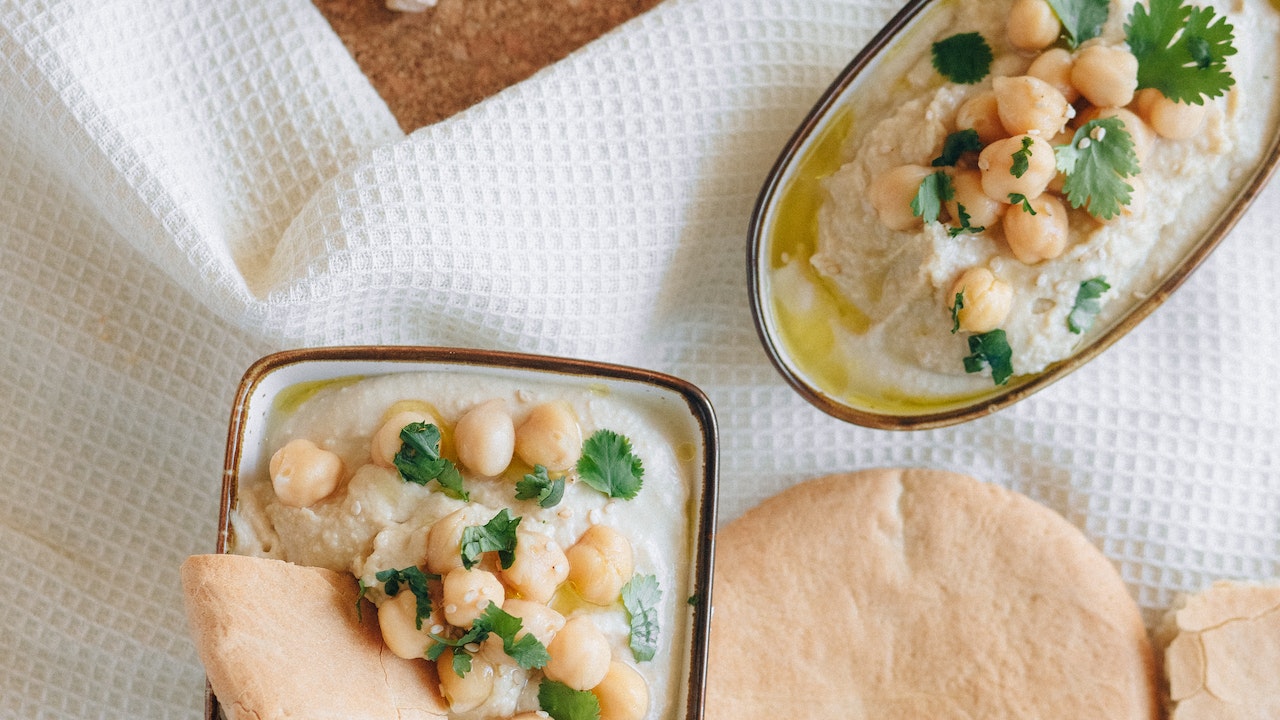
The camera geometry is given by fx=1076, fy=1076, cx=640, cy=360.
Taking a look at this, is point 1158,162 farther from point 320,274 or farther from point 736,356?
point 320,274

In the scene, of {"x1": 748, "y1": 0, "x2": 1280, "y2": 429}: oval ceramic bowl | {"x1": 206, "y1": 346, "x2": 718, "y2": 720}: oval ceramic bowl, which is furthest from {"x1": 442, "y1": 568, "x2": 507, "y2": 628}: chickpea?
{"x1": 748, "y1": 0, "x2": 1280, "y2": 429}: oval ceramic bowl

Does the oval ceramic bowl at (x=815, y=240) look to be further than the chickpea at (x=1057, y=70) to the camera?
Yes

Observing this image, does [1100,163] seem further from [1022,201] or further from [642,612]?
[642,612]

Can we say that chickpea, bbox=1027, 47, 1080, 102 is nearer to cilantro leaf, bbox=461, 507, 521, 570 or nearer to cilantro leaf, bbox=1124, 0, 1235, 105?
cilantro leaf, bbox=1124, 0, 1235, 105

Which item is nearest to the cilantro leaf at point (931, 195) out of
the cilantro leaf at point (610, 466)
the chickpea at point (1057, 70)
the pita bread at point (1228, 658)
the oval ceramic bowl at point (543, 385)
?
the chickpea at point (1057, 70)

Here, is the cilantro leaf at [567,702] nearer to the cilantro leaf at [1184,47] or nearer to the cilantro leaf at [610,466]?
the cilantro leaf at [610,466]

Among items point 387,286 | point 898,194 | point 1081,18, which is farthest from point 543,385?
point 1081,18

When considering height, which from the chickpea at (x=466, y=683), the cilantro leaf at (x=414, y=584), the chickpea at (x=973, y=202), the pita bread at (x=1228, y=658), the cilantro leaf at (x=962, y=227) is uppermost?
the chickpea at (x=973, y=202)
